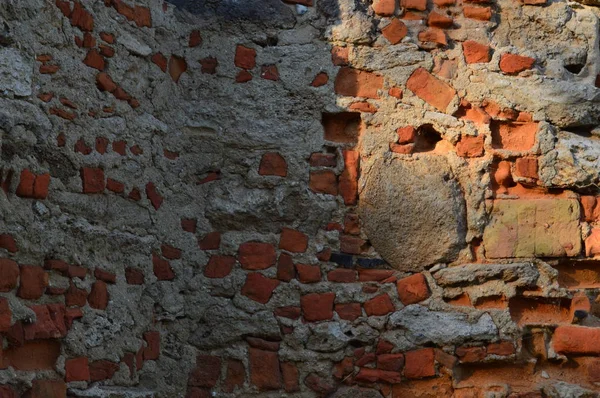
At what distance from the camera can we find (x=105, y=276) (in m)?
2.97

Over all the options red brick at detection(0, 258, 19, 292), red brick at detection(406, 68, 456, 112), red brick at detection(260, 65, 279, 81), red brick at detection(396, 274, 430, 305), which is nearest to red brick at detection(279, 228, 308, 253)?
red brick at detection(396, 274, 430, 305)

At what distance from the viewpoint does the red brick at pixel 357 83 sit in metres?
3.40

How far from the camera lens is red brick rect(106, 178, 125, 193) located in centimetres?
305

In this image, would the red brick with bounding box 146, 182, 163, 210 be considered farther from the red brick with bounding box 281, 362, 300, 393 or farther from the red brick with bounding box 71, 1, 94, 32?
the red brick with bounding box 281, 362, 300, 393

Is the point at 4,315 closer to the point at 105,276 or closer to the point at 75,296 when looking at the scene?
the point at 75,296

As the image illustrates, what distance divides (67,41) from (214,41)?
2.33 ft

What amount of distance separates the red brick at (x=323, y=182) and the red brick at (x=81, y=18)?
959 millimetres

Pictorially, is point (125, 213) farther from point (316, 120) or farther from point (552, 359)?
point (552, 359)

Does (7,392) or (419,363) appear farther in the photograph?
(419,363)

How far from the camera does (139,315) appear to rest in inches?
123

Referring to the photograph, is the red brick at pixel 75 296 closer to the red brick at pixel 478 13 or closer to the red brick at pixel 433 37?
the red brick at pixel 433 37

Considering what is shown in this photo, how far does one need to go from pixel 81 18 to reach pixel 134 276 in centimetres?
90

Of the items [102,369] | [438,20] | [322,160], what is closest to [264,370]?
[102,369]

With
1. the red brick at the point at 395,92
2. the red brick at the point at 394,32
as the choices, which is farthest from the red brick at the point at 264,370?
the red brick at the point at 394,32
